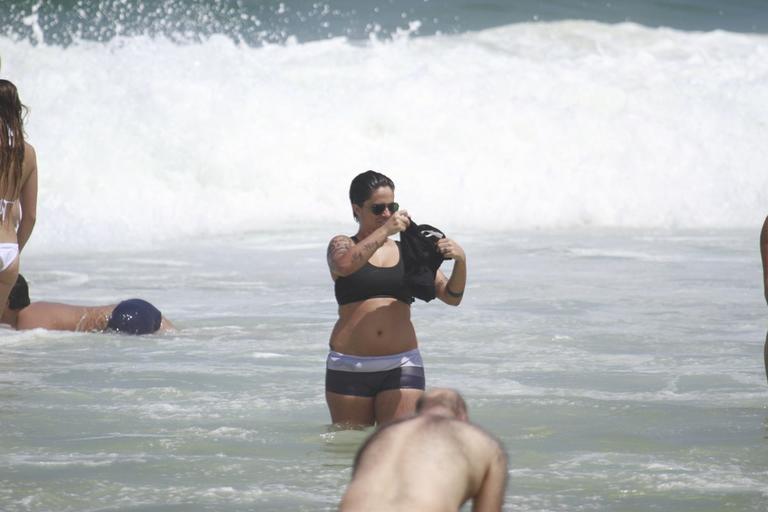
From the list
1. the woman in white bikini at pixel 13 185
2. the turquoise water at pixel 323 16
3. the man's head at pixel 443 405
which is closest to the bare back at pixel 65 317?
the woman in white bikini at pixel 13 185

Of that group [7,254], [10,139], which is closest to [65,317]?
[7,254]

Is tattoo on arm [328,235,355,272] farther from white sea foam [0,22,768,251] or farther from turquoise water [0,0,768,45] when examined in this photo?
turquoise water [0,0,768,45]

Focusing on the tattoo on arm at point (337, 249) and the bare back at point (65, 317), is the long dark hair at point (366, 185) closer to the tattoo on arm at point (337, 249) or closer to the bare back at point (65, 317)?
the tattoo on arm at point (337, 249)

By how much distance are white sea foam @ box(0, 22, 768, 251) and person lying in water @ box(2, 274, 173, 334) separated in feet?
21.7

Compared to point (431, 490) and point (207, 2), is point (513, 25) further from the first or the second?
point (431, 490)

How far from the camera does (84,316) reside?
998cm

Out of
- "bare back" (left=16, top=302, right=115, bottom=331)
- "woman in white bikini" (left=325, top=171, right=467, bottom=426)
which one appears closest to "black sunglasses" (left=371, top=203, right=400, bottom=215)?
"woman in white bikini" (left=325, top=171, right=467, bottom=426)

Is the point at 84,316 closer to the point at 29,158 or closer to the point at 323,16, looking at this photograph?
the point at 29,158

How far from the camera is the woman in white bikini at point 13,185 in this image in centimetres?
641

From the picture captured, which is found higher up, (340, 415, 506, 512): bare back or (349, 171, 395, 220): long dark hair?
(349, 171, 395, 220): long dark hair

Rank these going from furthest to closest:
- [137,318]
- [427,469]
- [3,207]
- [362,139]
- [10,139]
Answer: [362,139]
[137,318]
[3,207]
[10,139]
[427,469]

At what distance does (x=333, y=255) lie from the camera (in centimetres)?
631

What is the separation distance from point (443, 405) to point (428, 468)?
0.90 feet

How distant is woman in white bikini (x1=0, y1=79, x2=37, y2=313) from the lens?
6406 millimetres
